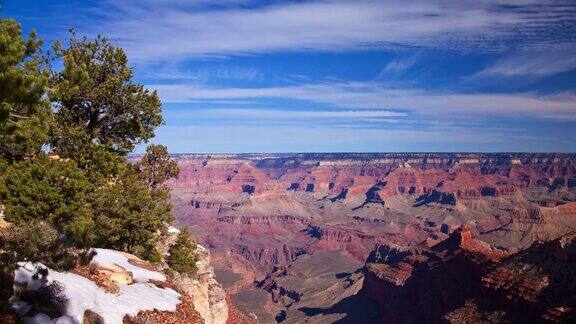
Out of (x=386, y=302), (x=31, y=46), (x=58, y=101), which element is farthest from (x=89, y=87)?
(x=386, y=302)

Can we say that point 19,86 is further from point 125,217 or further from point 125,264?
point 125,217

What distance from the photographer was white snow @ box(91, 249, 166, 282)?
71.1 ft

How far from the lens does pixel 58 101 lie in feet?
99.0

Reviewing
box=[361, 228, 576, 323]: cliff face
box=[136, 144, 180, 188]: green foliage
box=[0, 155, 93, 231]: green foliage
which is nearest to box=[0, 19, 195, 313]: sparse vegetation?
box=[0, 155, 93, 231]: green foliage

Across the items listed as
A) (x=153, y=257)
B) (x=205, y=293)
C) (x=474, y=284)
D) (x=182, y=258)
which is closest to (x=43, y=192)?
(x=153, y=257)

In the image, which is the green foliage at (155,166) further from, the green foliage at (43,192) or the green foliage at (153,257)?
the green foliage at (43,192)

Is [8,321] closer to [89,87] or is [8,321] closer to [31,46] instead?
[31,46]

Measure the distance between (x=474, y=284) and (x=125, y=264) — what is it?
63805 millimetres

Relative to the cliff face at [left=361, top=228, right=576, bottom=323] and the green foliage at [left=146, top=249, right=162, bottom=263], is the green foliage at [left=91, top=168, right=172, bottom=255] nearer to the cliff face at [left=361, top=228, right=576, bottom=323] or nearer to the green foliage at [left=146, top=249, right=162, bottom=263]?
the green foliage at [left=146, top=249, right=162, bottom=263]

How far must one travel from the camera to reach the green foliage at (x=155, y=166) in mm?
42719

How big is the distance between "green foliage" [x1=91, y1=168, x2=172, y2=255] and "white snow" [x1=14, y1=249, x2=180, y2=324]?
6646mm

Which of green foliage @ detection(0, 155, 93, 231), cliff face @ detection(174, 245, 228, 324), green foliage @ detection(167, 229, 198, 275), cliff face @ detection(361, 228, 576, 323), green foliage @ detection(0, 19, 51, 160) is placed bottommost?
cliff face @ detection(361, 228, 576, 323)

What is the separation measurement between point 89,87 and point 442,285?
228 feet

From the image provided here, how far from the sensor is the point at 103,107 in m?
31.4
